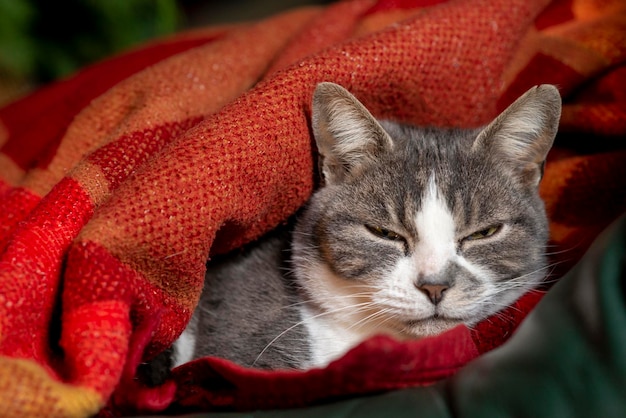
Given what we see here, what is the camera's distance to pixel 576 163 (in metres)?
1.35

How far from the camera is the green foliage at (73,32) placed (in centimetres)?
280

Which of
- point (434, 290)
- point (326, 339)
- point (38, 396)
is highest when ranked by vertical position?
point (38, 396)

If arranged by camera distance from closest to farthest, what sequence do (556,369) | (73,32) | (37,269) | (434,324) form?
(556,369)
(37,269)
(434,324)
(73,32)

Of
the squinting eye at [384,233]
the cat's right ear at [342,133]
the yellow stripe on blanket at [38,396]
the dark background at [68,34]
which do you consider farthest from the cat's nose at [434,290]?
the dark background at [68,34]

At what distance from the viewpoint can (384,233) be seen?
113 cm

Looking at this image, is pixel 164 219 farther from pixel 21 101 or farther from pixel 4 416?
pixel 21 101

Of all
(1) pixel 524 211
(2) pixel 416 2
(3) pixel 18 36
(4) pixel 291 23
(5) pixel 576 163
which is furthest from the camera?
(3) pixel 18 36

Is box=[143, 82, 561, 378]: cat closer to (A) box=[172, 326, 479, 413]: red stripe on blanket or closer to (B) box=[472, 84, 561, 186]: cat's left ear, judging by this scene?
(B) box=[472, 84, 561, 186]: cat's left ear

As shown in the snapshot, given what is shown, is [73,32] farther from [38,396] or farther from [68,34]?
[38,396]

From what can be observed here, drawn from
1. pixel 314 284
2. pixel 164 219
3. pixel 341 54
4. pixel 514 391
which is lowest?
pixel 314 284

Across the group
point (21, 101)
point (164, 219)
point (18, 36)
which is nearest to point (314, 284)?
point (164, 219)

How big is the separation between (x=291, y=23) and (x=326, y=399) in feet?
3.81

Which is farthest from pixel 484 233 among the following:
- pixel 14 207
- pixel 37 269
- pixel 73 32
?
pixel 73 32

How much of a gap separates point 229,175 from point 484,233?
0.46 metres
